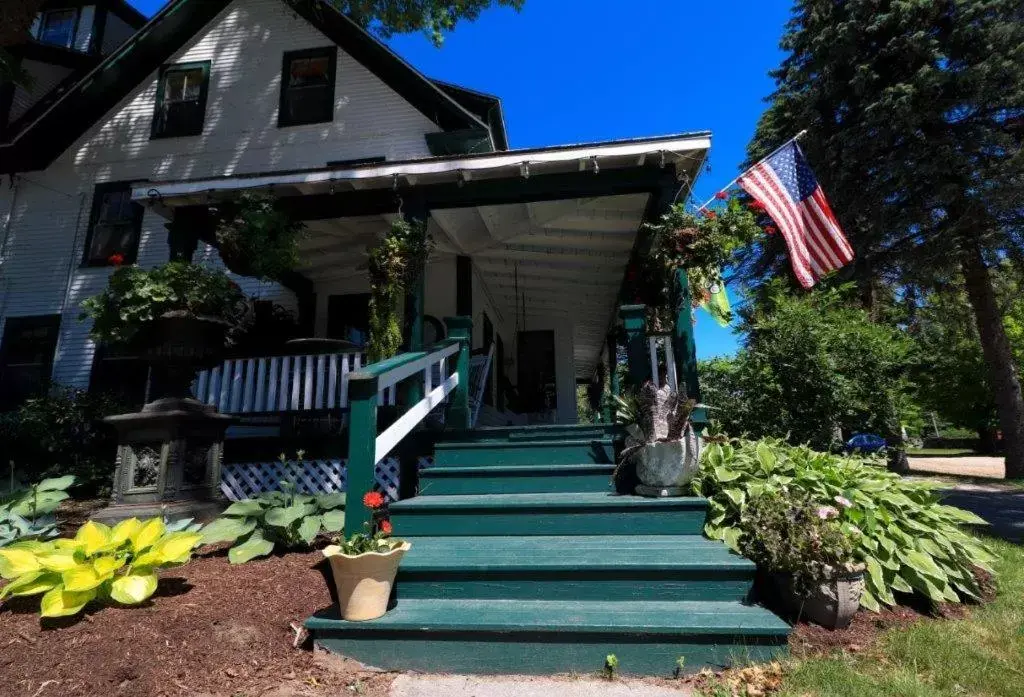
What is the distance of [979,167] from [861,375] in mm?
6964

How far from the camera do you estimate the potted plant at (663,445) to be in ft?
12.0

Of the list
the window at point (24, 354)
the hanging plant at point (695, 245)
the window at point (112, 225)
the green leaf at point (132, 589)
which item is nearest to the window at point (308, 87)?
the window at point (112, 225)

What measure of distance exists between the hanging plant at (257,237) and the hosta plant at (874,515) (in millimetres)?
4894

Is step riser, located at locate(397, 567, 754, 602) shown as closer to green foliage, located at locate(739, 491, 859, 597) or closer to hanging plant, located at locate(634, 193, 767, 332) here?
green foliage, located at locate(739, 491, 859, 597)

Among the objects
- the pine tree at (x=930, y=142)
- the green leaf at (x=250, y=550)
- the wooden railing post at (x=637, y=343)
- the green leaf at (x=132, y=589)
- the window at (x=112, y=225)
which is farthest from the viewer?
the pine tree at (x=930, y=142)

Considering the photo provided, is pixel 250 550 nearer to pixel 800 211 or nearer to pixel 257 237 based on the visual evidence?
pixel 257 237

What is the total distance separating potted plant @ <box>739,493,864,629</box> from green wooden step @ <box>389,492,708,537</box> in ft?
1.56

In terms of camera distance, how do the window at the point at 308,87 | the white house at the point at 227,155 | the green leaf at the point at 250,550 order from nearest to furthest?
the green leaf at the point at 250,550 < the white house at the point at 227,155 < the window at the point at 308,87

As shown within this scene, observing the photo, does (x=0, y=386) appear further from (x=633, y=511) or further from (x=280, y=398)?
(x=633, y=511)

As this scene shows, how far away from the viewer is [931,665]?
7.89 feet

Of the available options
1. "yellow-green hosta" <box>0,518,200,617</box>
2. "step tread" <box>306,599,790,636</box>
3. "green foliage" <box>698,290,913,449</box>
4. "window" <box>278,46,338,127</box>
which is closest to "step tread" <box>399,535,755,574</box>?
"step tread" <box>306,599,790,636</box>

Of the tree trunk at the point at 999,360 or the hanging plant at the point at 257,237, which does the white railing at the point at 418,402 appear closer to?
Result: the hanging plant at the point at 257,237

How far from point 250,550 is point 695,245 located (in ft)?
14.0

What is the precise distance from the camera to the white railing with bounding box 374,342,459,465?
3.56 m
